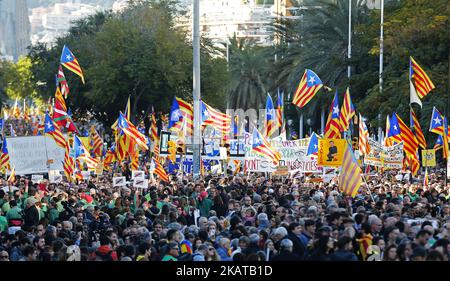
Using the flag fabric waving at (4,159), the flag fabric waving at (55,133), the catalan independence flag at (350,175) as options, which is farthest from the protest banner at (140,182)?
the flag fabric waving at (4,159)

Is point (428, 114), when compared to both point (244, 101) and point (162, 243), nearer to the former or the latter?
point (162, 243)

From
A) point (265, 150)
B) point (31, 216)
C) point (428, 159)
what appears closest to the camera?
point (31, 216)

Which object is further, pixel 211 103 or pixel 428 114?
pixel 211 103

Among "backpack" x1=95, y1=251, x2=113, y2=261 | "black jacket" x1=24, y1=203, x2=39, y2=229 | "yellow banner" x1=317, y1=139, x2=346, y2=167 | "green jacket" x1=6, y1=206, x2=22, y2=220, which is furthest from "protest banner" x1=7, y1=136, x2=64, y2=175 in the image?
"backpack" x1=95, y1=251, x2=113, y2=261

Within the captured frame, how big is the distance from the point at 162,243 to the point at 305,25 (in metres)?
46.1

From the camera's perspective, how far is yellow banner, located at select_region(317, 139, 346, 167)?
27750mm

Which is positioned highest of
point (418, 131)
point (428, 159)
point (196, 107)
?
point (196, 107)

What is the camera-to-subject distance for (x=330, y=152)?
91.7 feet

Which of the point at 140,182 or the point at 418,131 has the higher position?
the point at 418,131

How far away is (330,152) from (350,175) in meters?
8.61

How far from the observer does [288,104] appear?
74250 millimetres

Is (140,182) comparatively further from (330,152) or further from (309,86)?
(309,86)

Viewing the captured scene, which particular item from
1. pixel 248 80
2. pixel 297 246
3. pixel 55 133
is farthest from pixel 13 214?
pixel 248 80
